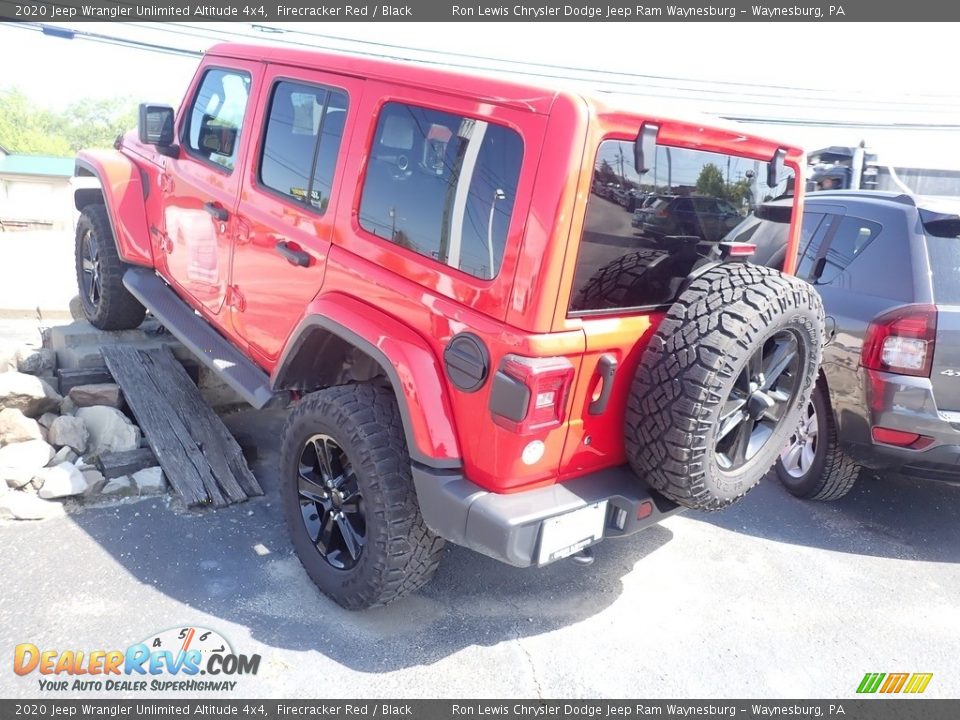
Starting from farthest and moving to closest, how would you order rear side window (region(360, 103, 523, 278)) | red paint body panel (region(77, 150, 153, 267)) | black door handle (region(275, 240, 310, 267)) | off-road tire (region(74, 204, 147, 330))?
off-road tire (region(74, 204, 147, 330)) → red paint body panel (region(77, 150, 153, 267)) → black door handle (region(275, 240, 310, 267)) → rear side window (region(360, 103, 523, 278))

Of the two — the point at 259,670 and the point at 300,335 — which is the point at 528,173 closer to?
the point at 300,335

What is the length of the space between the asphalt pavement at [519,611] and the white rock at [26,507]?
62 mm

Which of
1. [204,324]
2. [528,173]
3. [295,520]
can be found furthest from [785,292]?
[204,324]

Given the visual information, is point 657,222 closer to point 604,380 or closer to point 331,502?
point 604,380

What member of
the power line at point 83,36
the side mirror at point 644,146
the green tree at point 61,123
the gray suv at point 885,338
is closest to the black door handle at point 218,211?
the side mirror at point 644,146

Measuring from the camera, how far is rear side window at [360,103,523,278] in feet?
7.52

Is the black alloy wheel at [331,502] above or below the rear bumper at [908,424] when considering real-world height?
below

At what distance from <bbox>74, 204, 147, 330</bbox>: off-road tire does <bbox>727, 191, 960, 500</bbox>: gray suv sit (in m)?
4.05

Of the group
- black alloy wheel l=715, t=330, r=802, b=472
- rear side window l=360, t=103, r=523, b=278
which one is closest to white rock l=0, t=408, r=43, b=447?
rear side window l=360, t=103, r=523, b=278

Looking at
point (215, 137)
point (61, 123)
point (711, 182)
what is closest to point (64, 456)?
point (215, 137)

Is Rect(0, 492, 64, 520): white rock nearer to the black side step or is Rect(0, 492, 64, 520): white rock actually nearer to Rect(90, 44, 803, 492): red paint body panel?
the black side step

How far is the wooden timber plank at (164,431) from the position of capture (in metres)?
3.65

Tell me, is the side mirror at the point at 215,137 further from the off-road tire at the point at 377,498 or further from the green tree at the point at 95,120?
the green tree at the point at 95,120

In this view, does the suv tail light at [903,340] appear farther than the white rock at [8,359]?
No
